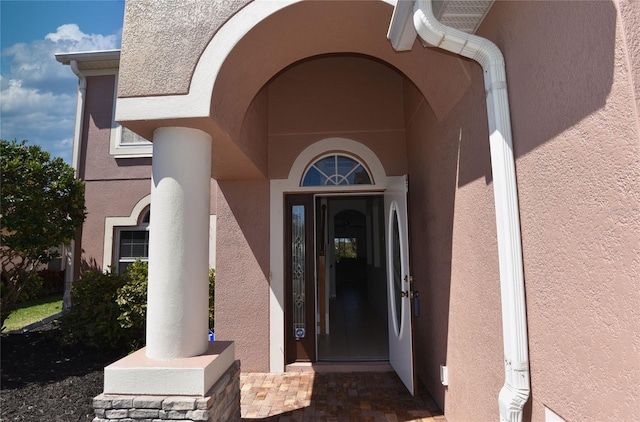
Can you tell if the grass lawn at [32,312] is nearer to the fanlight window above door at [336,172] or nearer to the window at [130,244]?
the window at [130,244]

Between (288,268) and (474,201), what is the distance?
134 inches

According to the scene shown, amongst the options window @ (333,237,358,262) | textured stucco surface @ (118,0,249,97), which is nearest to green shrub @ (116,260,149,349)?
textured stucco surface @ (118,0,249,97)

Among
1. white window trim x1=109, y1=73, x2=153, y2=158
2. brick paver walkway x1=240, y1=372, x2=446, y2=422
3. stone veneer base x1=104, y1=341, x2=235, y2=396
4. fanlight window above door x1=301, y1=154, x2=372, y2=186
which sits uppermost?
white window trim x1=109, y1=73, x2=153, y2=158

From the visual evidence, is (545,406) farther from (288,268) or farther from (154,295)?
(288,268)

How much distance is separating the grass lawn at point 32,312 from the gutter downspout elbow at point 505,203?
940 cm

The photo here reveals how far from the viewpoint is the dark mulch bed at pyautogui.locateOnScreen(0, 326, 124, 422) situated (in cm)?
407

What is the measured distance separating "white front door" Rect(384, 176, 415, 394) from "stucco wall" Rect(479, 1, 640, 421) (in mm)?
2274

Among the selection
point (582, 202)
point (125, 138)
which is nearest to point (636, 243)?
point (582, 202)

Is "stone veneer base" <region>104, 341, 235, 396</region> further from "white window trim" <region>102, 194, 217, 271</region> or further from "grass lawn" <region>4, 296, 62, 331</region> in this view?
"grass lawn" <region>4, 296, 62, 331</region>

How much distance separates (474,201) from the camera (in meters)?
3.10

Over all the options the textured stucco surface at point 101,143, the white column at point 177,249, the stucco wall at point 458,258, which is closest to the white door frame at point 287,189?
the stucco wall at point 458,258

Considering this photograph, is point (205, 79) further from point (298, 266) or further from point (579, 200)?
point (298, 266)

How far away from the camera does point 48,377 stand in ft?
16.2

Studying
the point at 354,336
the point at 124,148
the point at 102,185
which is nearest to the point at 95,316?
the point at 102,185
